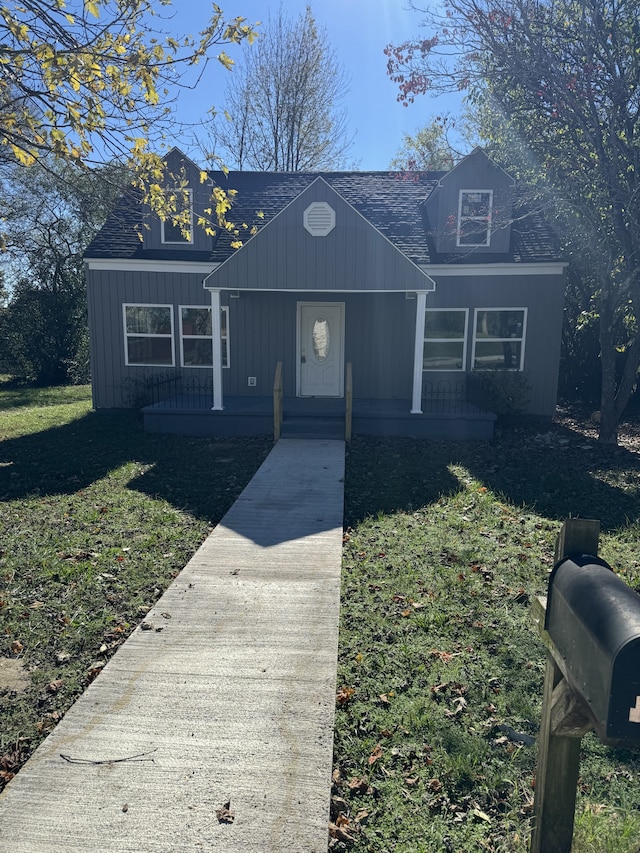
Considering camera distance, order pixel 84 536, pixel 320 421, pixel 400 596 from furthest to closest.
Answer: pixel 320 421
pixel 84 536
pixel 400 596

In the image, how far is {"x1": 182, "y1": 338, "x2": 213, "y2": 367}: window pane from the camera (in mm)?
14914

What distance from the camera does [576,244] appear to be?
13.7m

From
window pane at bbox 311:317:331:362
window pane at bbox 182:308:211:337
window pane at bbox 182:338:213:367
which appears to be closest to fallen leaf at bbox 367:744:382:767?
window pane at bbox 311:317:331:362

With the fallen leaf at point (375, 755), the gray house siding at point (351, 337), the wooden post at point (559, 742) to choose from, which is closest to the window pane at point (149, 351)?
the gray house siding at point (351, 337)

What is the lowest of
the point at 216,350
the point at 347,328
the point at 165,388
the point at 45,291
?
the point at 165,388

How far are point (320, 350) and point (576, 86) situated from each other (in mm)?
7485

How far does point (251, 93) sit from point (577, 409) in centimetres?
2089

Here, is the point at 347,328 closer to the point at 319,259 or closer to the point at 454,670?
the point at 319,259

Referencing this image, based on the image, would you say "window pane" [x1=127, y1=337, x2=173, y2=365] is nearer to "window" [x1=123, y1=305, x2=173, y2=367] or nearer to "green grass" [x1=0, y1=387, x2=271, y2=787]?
"window" [x1=123, y1=305, x2=173, y2=367]

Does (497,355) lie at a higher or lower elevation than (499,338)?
lower

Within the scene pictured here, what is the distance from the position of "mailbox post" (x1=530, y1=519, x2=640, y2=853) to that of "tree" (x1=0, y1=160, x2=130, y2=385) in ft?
80.7

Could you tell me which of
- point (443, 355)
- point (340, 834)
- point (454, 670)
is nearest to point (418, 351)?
point (443, 355)


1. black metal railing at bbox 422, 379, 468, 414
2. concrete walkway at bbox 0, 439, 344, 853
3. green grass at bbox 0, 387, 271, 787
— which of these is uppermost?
black metal railing at bbox 422, 379, 468, 414

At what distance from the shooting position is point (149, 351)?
15.0 meters
